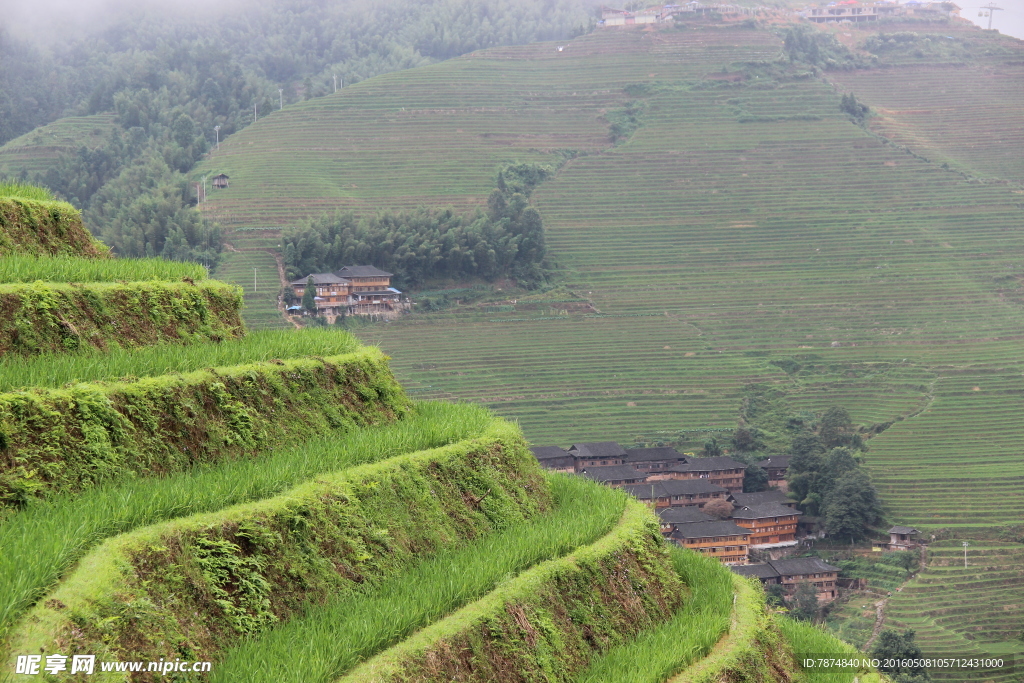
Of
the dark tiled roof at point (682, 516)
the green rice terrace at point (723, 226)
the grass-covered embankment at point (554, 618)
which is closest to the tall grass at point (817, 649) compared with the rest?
the grass-covered embankment at point (554, 618)

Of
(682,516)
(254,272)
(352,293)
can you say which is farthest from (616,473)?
(254,272)

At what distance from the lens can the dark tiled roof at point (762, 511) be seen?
27891 mm

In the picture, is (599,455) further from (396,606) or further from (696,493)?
(396,606)

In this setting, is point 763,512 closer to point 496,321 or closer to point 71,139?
point 496,321

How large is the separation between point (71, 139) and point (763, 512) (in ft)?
184

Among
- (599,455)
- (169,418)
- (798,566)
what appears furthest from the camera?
(599,455)

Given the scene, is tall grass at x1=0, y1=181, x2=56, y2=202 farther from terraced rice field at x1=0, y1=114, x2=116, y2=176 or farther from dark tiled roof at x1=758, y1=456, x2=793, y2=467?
terraced rice field at x1=0, y1=114, x2=116, y2=176

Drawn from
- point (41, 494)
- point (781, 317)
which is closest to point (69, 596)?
point (41, 494)

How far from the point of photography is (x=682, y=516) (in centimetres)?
2622

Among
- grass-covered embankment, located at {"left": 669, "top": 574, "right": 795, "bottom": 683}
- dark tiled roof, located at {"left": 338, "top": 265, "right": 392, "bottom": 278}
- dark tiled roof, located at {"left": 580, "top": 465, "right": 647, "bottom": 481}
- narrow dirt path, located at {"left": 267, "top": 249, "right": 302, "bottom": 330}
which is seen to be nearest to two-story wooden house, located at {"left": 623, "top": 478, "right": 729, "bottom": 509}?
dark tiled roof, located at {"left": 580, "top": 465, "right": 647, "bottom": 481}

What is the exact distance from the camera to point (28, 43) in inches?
4195

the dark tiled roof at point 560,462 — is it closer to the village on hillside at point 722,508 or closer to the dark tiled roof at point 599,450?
the village on hillside at point 722,508

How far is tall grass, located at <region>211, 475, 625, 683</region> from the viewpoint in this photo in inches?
159

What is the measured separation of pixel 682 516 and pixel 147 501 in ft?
75.3
